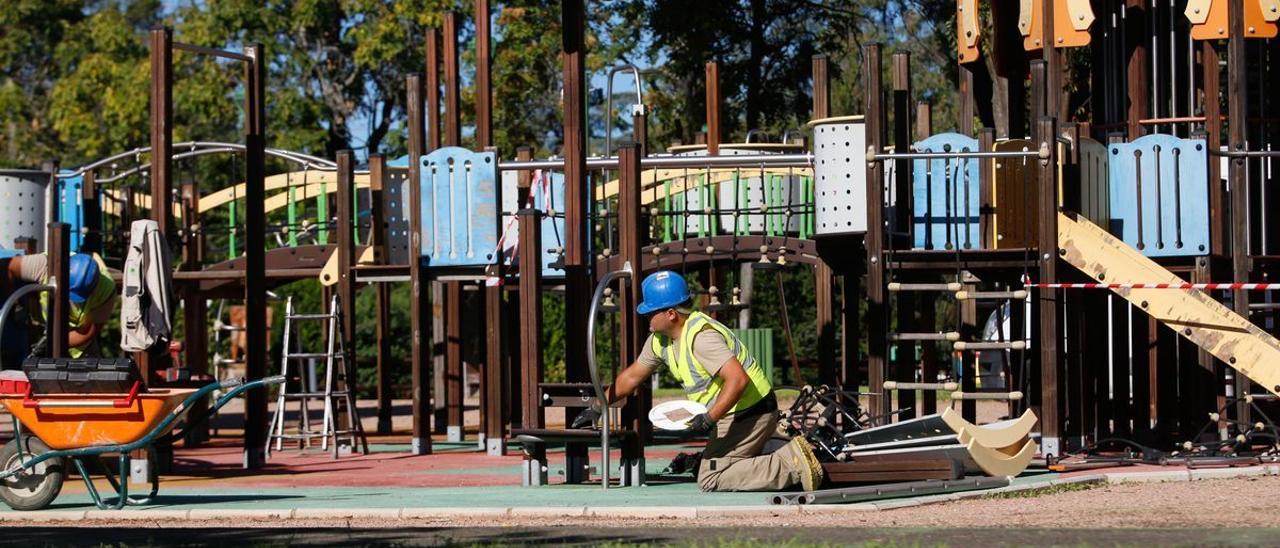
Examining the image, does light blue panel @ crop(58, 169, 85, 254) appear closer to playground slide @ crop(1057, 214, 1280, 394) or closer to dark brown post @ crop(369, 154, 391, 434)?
dark brown post @ crop(369, 154, 391, 434)

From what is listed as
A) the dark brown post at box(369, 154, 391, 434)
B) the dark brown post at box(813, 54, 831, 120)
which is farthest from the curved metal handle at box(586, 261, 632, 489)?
the dark brown post at box(813, 54, 831, 120)

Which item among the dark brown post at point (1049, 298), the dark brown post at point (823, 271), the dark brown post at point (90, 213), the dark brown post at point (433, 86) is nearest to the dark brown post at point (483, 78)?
the dark brown post at point (433, 86)

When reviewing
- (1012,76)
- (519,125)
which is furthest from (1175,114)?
(519,125)

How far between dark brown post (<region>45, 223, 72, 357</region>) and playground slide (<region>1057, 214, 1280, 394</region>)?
7971 mm

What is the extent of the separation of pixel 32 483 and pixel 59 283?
352cm

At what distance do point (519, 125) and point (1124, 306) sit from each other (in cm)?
2386

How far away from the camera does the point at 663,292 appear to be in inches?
546

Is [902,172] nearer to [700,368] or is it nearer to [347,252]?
[700,368]

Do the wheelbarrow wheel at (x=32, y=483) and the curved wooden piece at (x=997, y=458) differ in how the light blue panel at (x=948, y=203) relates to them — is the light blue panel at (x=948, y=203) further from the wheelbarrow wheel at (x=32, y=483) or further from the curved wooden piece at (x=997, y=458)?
the wheelbarrow wheel at (x=32, y=483)

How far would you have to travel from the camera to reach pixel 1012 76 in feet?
73.9

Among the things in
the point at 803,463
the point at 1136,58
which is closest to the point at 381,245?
the point at 1136,58

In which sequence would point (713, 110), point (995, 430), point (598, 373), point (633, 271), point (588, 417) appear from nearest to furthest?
point (598, 373)
point (995, 430)
point (588, 417)
point (633, 271)
point (713, 110)

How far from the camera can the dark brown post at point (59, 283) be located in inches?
644

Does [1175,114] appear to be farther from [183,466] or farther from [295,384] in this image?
[295,384]
